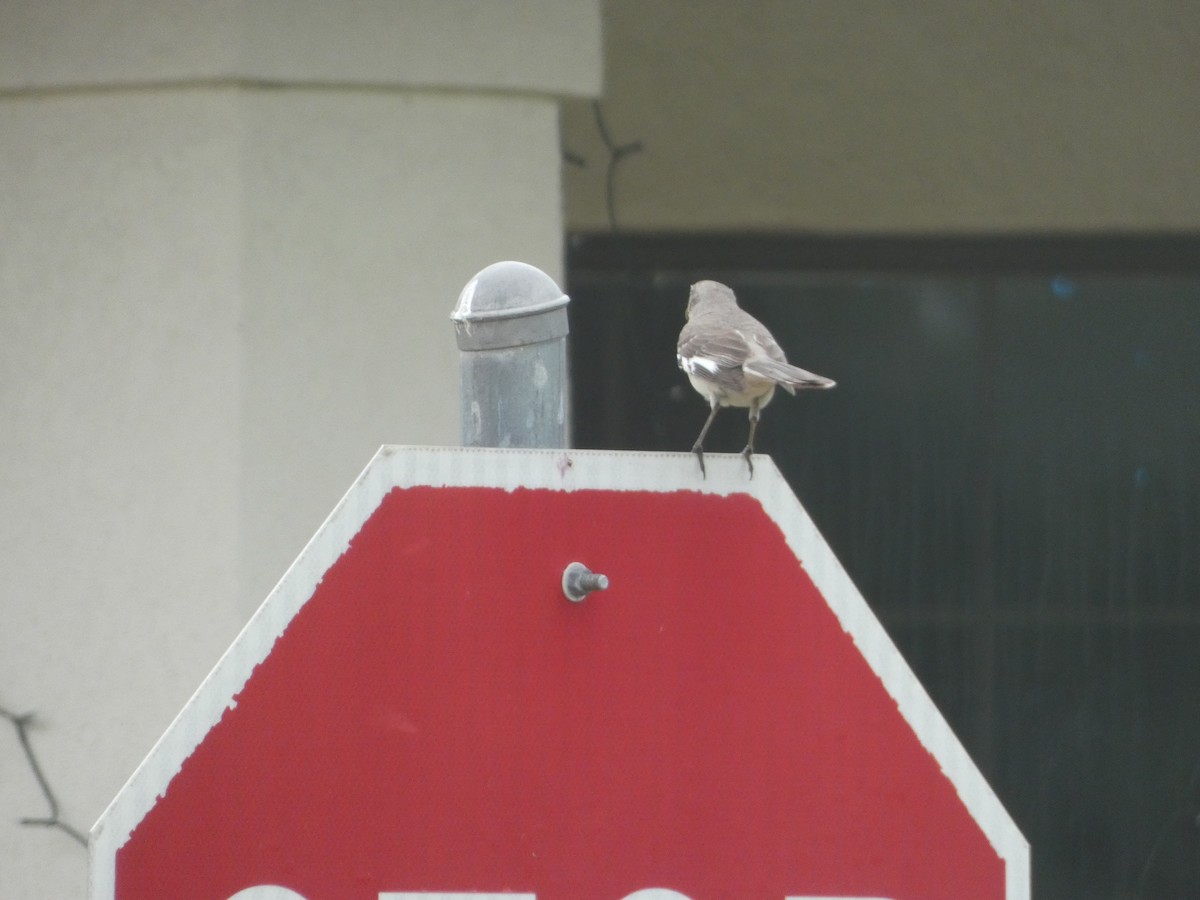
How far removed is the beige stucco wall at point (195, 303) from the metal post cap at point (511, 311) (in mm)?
1858

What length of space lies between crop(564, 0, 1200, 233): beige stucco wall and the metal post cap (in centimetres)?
304

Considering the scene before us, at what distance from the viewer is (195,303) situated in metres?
3.94

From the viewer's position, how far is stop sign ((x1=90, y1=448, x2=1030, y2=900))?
5.97 feet

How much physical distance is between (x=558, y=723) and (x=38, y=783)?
7.83ft

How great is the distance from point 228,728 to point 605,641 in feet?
1.43

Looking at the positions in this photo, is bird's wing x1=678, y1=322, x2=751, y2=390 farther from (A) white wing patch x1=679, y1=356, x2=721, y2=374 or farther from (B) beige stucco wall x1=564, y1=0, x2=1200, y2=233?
(B) beige stucco wall x1=564, y1=0, x2=1200, y2=233

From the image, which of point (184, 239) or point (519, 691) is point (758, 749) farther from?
point (184, 239)

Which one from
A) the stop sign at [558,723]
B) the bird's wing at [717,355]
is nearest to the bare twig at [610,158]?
the bird's wing at [717,355]

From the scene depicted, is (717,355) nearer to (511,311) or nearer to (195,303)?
(511,311)

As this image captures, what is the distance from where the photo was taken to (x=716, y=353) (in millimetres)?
2977

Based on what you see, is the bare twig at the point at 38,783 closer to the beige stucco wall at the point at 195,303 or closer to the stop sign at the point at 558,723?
the beige stucco wall at the point at 195,303

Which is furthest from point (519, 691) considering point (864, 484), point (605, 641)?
point (864, 484)

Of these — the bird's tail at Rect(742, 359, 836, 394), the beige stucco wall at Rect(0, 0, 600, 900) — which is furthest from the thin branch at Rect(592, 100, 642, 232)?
the bird's tail at Rect(742, 359, 836, 394)

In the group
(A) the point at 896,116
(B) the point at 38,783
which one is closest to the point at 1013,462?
(A) the point at 896,116
